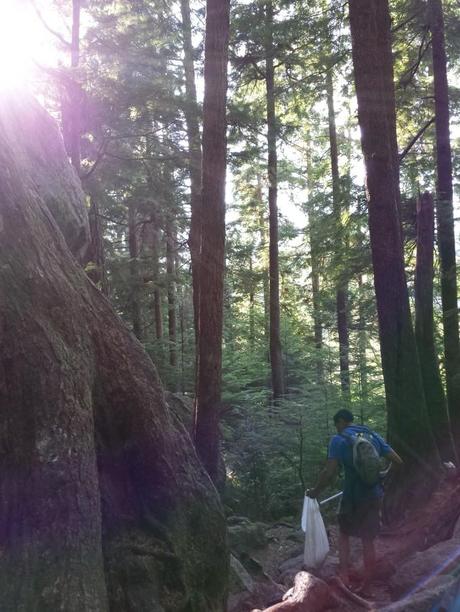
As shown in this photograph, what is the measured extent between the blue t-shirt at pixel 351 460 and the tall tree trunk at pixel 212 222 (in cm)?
412

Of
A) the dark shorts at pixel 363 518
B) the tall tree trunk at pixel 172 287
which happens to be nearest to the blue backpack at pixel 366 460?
the dark shorts at pixel 363 518

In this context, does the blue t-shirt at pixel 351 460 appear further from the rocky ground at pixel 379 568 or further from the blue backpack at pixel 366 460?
the rocky ground at pixel 379 568

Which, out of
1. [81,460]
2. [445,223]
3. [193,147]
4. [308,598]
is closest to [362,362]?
[445,223]

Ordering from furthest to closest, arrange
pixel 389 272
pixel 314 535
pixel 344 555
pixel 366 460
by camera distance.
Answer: pixel 389 272, pixel 344 555, pixel 314 535, pixel 366 460

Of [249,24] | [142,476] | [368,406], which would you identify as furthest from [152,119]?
[142,476]

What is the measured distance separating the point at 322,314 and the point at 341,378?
9466 millimetres

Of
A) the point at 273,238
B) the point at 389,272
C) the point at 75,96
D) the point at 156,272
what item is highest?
the point at 75,96

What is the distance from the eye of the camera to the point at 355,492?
656 centimetres

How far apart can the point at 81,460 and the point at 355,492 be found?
3726 mm

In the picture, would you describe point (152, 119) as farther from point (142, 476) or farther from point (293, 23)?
point (142, 476)

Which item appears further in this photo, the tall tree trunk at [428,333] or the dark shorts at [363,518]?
the tall tree trunk at [428,333]

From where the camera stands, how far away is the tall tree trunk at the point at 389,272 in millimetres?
9234

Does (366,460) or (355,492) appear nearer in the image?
(366,460)

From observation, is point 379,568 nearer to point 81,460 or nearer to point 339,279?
point 81,460
